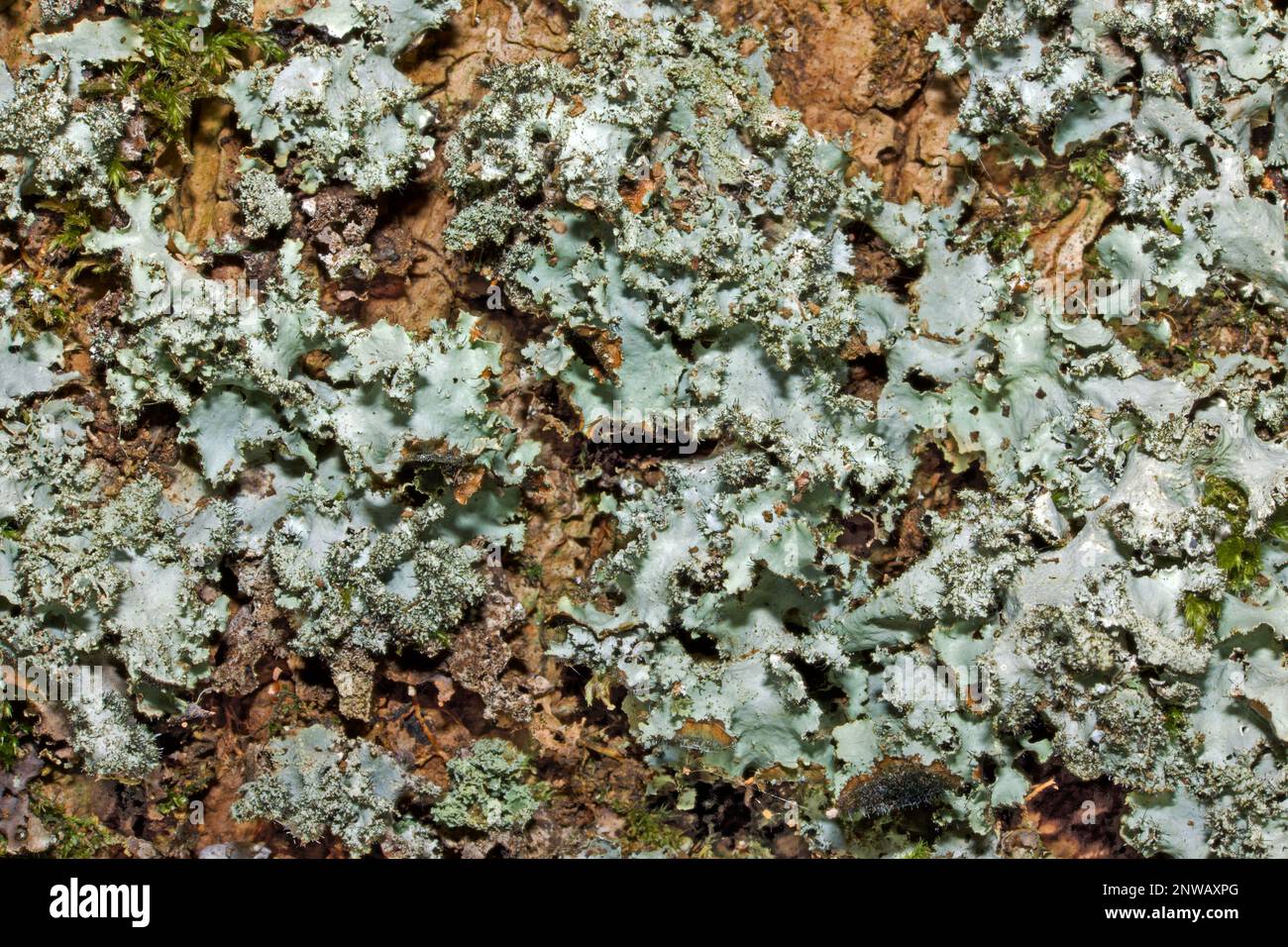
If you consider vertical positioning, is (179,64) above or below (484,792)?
above

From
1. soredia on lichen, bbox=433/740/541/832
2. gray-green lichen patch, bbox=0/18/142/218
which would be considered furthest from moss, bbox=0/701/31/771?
gray-green lichen patch, bbox=0/18/142/218

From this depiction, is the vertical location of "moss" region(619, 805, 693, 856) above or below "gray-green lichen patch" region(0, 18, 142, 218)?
below

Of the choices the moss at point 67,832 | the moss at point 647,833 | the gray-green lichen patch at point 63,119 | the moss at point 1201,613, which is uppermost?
the gray-green lichen patch at point 63,119

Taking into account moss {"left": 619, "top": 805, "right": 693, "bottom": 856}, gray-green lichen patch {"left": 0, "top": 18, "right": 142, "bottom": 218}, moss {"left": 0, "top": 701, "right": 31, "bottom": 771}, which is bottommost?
moss {"left": 619, "top": 805, "right": 693, "bottom": 856}

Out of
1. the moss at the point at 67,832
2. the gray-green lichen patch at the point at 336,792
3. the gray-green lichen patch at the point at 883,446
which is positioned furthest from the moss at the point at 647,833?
the moss at the point at 67,832

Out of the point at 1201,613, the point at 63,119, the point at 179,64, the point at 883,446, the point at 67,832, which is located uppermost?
the point at 179,64

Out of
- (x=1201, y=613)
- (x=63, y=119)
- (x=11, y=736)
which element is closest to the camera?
(x=63, y=119)

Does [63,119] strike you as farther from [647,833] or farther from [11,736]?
[647,833]

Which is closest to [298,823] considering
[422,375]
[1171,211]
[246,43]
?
[422,375]

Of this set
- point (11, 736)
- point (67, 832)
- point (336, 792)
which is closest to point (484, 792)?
point (336, 792)

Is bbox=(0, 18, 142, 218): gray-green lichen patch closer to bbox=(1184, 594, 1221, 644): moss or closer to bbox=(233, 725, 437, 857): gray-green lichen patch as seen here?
bbox=(233, 725, 437, 857): gray-green lichen patch

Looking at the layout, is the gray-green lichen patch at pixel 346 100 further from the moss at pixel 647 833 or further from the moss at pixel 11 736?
the moss at pixel 647 833
